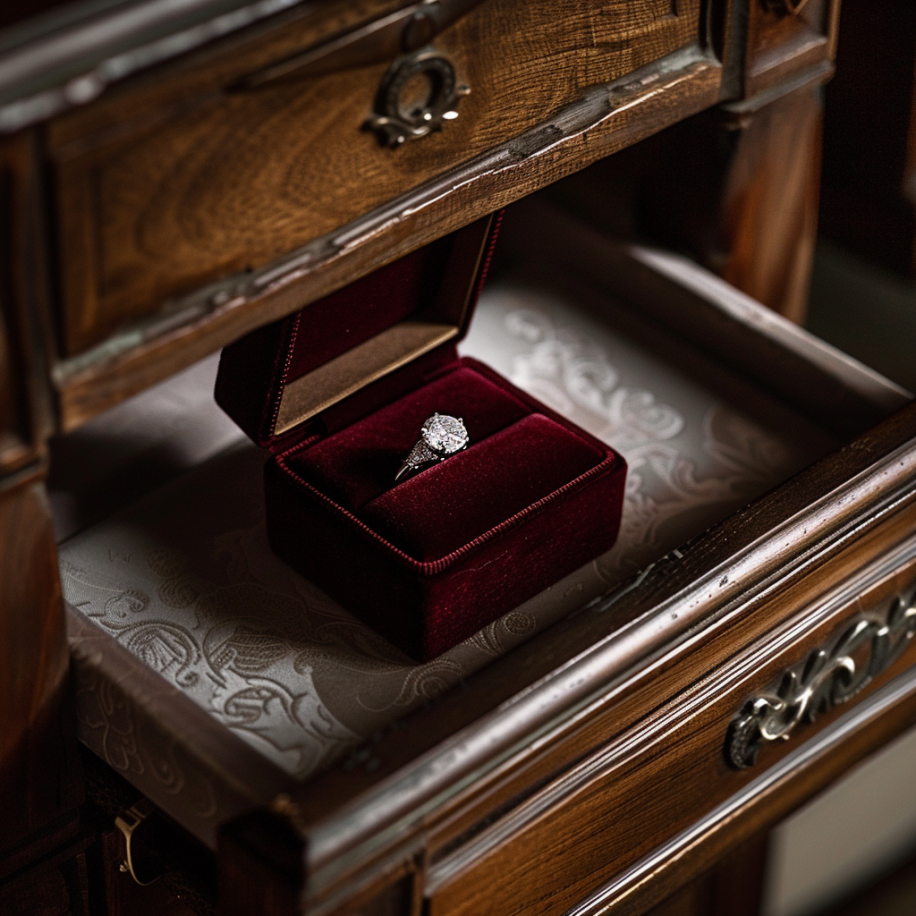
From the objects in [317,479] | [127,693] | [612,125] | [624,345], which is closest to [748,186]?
[624,345]

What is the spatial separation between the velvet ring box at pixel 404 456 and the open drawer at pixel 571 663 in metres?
0.02

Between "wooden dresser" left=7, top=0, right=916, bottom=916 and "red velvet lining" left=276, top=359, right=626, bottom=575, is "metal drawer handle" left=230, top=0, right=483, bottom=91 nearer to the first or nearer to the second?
"wooden dresser" left=7, top=0, right=916, bottom=916

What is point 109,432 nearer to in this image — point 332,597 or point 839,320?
point 332,597

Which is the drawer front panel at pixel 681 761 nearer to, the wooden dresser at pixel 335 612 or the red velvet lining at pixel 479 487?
the wooden dresser at pixel 335 612

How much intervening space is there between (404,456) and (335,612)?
0.26 feet

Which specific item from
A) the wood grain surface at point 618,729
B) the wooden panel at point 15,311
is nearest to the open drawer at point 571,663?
the wood grain surface at point 618,729

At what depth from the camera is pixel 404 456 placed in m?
0.68

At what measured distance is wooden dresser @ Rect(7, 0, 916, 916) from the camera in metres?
0.48

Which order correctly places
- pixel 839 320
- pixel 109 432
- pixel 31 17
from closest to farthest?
1. pixel 31 17
2. pixel 109 432
3. pixel 839 320

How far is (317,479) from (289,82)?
21 centimetres

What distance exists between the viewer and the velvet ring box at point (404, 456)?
2.06ft

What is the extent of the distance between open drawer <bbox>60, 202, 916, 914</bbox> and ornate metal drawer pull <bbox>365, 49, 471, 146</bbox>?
0.19m

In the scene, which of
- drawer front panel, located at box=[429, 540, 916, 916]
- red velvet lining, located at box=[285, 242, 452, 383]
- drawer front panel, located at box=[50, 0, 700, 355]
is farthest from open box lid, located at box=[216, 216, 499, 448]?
drawer front panel, located at box=[429, 540, 916, 916]

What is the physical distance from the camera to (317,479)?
0.66 meters
